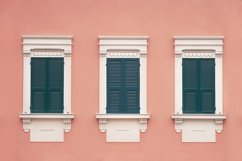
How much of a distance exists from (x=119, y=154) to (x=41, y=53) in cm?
362

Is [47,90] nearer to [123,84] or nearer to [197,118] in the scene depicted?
[123,84]

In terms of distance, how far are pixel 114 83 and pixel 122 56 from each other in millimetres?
799

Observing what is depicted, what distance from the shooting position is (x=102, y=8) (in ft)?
92.6

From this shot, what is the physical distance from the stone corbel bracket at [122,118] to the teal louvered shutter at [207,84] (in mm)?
1673

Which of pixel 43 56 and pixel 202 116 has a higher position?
pixel 43 56

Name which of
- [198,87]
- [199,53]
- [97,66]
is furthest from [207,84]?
[97,66]

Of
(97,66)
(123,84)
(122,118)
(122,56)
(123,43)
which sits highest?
(123,43)

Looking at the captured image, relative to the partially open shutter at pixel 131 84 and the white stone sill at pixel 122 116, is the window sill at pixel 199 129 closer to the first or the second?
the white stone sill at pixel 122 116

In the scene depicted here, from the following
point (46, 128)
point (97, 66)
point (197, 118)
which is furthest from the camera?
point (97, 66)

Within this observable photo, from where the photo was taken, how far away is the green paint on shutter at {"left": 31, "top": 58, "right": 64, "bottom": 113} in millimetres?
28047

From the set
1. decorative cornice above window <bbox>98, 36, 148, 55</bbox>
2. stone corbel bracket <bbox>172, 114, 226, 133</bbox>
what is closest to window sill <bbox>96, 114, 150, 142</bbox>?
stone corbel bracket <bbox>172, 114, 226, 133</bbox>

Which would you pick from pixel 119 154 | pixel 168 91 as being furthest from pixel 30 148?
pixel 168 91

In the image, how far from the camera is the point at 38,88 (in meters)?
28.0

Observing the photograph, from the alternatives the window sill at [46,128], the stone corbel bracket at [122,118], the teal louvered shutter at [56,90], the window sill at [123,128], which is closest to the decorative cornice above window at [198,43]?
the stone corbel bracket at [122,118]
